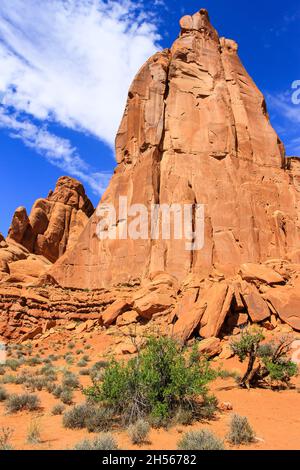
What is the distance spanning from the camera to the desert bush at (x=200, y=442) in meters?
6.46

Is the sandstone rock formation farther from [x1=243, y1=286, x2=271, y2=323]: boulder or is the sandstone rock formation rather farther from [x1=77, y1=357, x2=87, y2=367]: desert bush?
[x1=243, y1=286, x2=271, y2=323]: boulder

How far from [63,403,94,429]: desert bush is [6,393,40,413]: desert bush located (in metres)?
2.18

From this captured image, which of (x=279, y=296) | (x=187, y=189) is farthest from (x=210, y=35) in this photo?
(x=279, y=296)

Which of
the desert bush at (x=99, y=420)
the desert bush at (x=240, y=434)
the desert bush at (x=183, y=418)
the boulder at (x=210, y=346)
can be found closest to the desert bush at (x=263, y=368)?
the boulder at (x=210, y=346)

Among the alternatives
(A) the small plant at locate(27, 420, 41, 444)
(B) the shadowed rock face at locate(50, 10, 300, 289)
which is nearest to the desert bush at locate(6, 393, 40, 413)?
(A) the small plant at locate(27, 420, 41, 444)

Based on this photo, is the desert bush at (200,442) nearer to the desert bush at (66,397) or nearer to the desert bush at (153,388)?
the desert bush at (153,388)

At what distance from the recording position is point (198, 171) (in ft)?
102

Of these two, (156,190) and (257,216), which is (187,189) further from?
(257,216)

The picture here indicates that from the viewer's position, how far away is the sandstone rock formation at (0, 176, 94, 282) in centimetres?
5284

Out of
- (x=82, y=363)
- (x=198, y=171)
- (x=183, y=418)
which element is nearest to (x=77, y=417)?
(x=183, y=418)

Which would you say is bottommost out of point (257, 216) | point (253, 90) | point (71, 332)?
point (71, 332)

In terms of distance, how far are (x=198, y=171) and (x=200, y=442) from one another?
2640 centimetres

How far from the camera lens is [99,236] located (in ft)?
105

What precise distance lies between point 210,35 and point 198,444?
134ft
